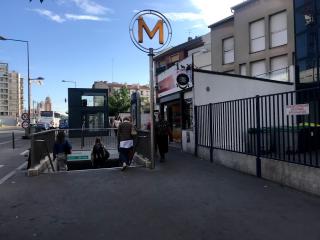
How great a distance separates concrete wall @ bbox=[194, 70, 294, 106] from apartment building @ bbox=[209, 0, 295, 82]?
646cm

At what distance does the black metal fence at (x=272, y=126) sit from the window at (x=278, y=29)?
46.5 ft

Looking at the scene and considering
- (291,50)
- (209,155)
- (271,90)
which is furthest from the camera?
(291,50)

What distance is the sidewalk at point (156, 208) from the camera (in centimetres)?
543

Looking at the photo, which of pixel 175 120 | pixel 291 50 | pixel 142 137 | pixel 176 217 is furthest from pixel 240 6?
pixel 176 217

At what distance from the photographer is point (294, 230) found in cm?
547

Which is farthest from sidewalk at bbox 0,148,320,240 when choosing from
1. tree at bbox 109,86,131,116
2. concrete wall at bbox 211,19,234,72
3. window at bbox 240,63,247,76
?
tree at bbox 109,86,131,116

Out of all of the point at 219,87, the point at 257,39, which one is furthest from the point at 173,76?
the point at 257,39

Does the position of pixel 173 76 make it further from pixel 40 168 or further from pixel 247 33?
pixel 247 33

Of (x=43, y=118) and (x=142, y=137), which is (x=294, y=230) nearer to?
(x=142, y=137)

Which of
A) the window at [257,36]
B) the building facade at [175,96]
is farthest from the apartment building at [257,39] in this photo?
the building facade at [175,96]

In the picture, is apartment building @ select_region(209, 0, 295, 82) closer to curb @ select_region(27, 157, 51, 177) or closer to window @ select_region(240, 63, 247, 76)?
window @ select_region(240, 63, 247, 76)

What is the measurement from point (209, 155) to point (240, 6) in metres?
18.0

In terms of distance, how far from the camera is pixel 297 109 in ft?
26.6

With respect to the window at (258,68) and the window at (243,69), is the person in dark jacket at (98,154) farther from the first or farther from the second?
the window at (243,69)
